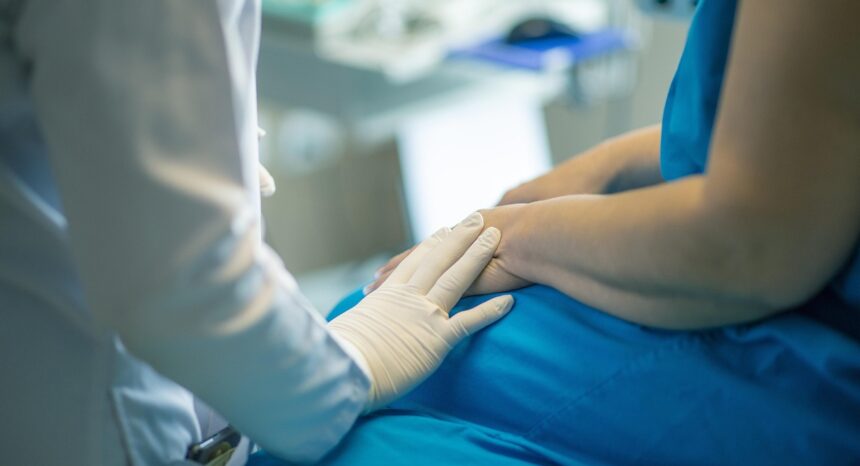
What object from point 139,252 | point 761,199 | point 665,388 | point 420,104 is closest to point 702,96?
point 761,199

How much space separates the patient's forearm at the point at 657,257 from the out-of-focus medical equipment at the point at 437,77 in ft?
4.43

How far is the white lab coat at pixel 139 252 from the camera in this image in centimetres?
60

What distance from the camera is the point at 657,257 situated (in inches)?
28.0

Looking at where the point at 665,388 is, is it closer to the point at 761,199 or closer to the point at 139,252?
the point at 761,199

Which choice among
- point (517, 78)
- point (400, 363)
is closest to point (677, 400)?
point (400, 363)

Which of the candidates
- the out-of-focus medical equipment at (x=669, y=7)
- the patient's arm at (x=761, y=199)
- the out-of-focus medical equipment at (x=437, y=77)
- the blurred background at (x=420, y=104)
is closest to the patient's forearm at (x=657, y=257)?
→ the patient's arm at (x=761, y=199)

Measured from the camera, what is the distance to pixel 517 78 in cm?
225

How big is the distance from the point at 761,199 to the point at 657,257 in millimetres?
96

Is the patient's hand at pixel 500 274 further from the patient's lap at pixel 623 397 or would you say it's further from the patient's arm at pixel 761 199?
the patient's arm at pixel 761 199

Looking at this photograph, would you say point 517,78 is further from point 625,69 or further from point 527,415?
point 527,415

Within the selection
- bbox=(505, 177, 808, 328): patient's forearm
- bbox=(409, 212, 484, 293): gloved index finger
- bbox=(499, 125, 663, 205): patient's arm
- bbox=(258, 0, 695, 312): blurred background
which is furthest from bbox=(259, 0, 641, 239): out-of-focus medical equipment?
bbox=(505, 177, 808, 328): patient's forearm

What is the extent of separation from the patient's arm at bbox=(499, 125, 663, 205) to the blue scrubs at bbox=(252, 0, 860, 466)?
15 cm

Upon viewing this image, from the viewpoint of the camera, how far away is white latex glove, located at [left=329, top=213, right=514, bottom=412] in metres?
0.81

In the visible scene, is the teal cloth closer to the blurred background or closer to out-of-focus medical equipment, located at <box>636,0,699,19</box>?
out-of-focus medical equipment, located at <box>636,0,699,19</box>
